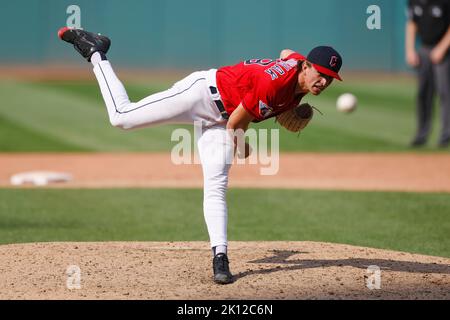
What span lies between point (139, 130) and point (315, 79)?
12.1 metres

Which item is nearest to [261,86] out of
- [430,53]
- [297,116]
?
[297,116]

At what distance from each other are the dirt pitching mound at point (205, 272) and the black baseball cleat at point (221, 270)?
5cm

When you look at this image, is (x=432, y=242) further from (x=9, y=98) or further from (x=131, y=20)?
(x=131, y=20)

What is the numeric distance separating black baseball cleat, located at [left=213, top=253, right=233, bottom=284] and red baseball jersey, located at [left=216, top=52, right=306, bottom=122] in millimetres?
922

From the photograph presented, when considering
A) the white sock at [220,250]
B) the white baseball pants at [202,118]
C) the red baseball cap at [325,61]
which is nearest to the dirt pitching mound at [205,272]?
the white sock at [220,250]

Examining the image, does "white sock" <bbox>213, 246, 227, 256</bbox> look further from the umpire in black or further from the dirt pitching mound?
the umpire in black

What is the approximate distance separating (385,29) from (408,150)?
37.7ft

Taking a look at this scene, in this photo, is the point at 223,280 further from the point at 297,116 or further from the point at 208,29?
the point at 208,29

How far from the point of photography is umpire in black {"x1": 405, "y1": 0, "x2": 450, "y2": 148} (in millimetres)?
13836

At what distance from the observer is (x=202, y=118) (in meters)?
5.79

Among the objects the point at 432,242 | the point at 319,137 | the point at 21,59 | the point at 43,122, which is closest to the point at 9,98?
the point at 43,122
